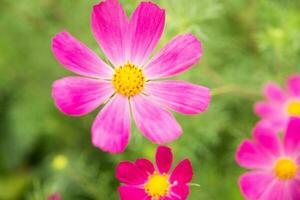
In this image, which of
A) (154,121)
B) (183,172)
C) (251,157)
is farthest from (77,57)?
(251,157)

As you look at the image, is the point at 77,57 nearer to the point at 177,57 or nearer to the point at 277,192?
the point at 177,57

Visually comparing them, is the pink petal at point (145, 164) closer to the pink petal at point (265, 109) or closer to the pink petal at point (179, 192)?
the pink petal at point (179, 192)

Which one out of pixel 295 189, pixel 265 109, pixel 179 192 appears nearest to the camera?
pixel 179 192

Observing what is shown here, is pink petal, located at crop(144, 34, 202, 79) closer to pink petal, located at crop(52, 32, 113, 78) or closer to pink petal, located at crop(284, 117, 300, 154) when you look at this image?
pink petal, located at crop(52, 32, 113, 78)

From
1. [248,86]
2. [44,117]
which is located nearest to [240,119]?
[248,86]

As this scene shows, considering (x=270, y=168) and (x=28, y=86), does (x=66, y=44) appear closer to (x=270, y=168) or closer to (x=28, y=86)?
(x=270, y=168)

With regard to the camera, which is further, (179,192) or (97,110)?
(97,110)
